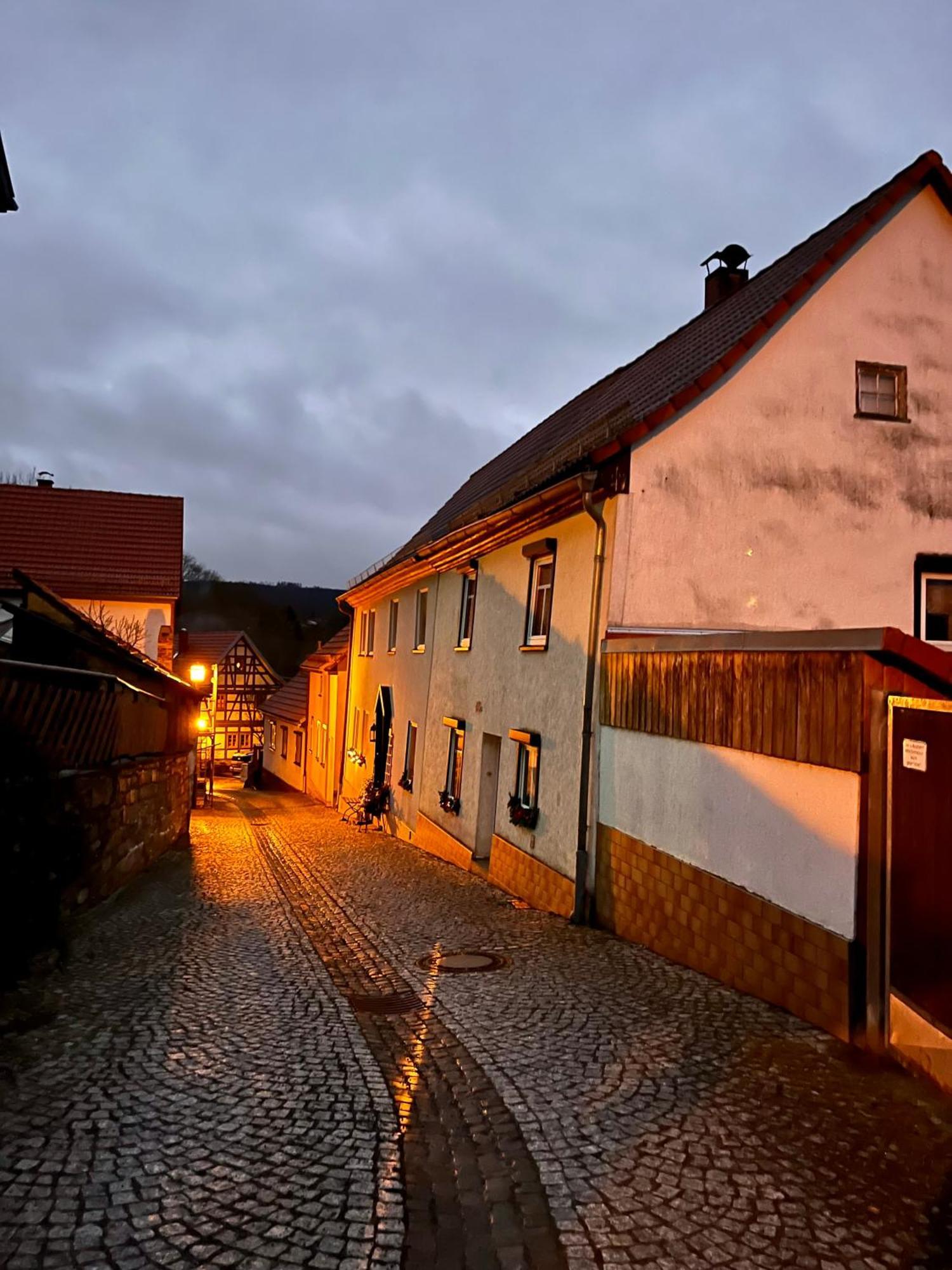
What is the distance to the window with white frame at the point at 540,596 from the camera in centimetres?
1177

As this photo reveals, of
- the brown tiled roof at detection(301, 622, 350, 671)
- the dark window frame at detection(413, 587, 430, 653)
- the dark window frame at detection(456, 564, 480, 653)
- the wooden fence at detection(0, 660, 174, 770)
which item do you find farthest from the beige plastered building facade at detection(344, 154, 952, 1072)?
the brown tiled roof at detection(301, 622, 350, 671)

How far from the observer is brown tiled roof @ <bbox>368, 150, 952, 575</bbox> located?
33.9ft

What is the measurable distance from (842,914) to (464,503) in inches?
648

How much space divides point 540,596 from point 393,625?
35.9 ft

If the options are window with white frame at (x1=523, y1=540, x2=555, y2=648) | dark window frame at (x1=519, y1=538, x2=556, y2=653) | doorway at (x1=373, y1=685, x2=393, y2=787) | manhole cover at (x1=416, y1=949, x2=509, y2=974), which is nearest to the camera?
manhole cover at (x1=416, y1=949, x2=509, y2=974)

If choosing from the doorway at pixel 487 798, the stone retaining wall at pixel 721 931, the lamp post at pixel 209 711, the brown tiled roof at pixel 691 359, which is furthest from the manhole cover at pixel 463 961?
the lamp post at pixel 209 711

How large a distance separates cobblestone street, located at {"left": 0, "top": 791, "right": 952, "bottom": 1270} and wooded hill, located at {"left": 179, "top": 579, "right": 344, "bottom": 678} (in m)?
65.9

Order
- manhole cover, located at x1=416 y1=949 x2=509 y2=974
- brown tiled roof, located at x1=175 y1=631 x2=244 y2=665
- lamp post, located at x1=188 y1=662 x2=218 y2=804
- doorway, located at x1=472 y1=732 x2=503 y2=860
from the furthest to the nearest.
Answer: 1. brown tiled roof, located at x1=175 y1=631 x2=244 y2=665
2. lamp post, located at x1=188 y1=662 x2=218 y2=804
3. doorway, located at x1=472 y1=732 x2=503 y2=860
4. manhole cover, located at x1=416 y1=949 x2=509 y2=974

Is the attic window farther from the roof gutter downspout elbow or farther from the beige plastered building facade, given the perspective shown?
the roof gutter downspout elbow

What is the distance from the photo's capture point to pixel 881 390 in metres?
11.2

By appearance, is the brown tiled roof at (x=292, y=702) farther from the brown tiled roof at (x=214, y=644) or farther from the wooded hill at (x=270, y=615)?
the wooded hill at (x=270, y=615)

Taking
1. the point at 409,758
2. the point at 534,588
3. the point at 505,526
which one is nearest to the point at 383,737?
the point at 409,758

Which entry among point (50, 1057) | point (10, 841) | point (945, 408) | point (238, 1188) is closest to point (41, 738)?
point (10, 841)

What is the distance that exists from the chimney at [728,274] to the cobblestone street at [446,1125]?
13818 mm
